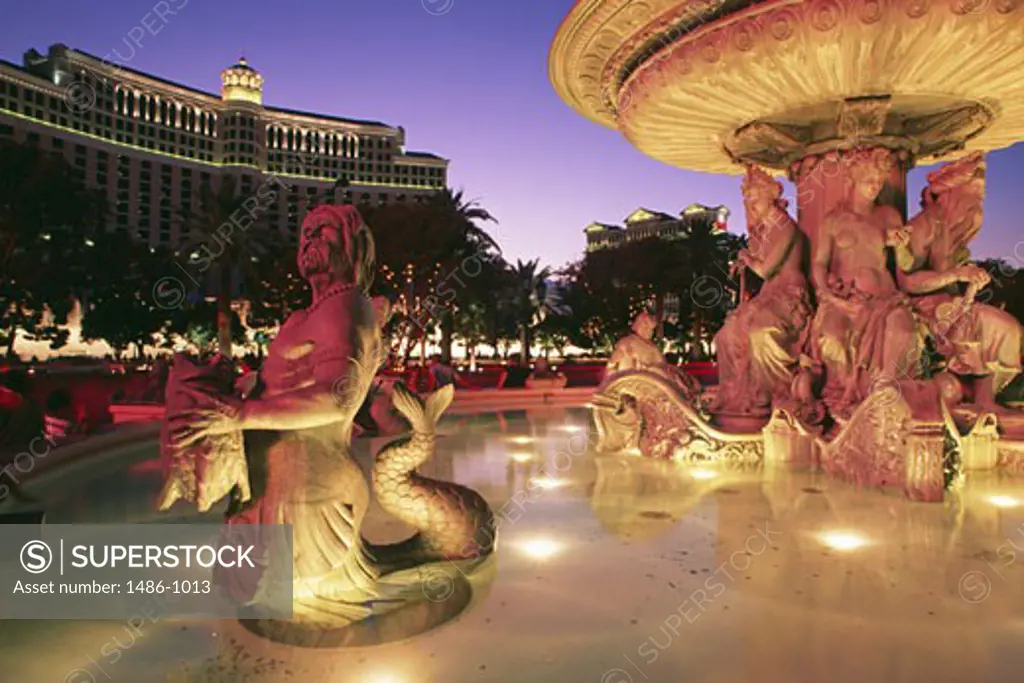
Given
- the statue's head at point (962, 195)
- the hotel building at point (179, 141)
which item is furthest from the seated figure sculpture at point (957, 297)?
the hotel building at point (179, 141)

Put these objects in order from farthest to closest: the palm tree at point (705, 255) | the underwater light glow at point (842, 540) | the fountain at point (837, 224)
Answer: the palm tree at point (705, 255) < the fountain at point (837, 224) < the underwater light glow at point (842, 540)

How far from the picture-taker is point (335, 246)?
3.16m

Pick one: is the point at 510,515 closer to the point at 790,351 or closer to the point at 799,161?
the point at 790,351

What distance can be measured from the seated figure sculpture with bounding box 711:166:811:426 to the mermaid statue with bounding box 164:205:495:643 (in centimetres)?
593

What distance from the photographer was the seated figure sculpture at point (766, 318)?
315 inches

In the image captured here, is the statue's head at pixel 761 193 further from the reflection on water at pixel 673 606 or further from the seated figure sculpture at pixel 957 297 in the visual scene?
the reflection on water at pixel 673 606

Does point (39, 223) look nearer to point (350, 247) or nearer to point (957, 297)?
point (350, 247)

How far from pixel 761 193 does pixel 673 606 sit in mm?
6117

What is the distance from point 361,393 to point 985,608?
345 centimetres

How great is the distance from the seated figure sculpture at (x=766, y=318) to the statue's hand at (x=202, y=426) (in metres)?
6.62

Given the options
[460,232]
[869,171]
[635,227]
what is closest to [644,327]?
[869,171]

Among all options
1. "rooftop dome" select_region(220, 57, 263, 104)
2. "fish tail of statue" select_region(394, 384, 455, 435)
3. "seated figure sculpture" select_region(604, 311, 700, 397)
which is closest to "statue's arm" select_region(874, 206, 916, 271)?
"seated figure sculpture" select_region(604, 311, 700, 397)

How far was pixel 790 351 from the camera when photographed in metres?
8.03

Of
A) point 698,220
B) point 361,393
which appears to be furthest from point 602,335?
point 361,393
